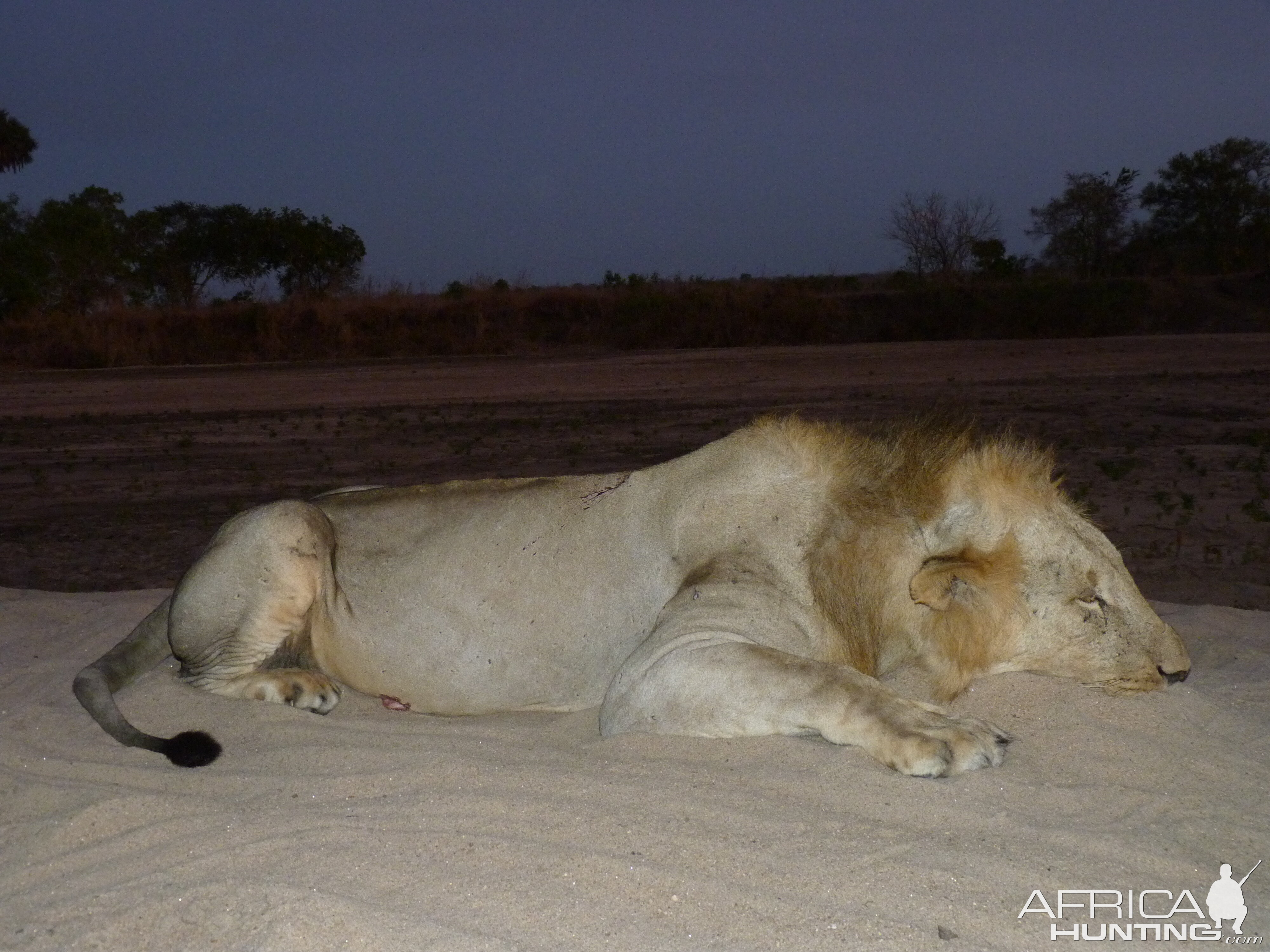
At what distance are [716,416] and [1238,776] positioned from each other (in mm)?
Result: 11265

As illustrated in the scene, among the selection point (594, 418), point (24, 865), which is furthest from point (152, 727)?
point (594, 418)

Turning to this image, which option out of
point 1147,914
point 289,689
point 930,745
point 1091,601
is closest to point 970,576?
point 1091,601

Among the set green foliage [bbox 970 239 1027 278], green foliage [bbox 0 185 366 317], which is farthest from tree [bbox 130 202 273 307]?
green foliage [bbox 970 239 1027 278]

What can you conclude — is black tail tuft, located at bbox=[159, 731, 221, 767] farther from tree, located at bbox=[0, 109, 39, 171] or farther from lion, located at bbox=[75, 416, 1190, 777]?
tree, located at bbox=[0, 109, 39, 171]

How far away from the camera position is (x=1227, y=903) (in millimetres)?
3029

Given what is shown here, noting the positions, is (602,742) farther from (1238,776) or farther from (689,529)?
(1238,776)

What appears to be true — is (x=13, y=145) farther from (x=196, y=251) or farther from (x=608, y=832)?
(x=608, y=832)

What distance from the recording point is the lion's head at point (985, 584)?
13.9 ft

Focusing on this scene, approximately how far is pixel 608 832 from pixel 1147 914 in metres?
1.39

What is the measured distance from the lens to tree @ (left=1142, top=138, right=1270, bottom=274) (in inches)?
1668

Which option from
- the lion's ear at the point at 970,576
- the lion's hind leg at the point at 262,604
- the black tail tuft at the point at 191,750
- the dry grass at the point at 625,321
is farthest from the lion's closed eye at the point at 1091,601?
the dry grass at the point at 625,321

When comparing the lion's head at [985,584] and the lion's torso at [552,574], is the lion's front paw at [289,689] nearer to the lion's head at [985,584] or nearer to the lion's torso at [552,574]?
the lion's torso at [552,574]

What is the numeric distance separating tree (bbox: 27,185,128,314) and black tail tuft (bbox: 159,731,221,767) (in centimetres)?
4065

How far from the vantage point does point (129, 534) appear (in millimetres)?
9117
